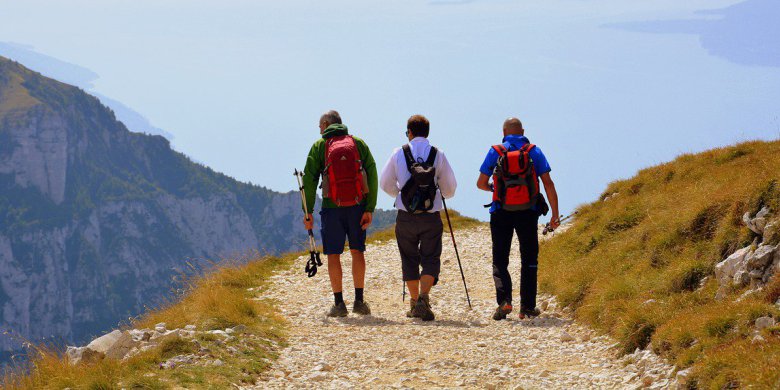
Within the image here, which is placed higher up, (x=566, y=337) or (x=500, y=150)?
(x=500, y=150)

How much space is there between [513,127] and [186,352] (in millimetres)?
6063

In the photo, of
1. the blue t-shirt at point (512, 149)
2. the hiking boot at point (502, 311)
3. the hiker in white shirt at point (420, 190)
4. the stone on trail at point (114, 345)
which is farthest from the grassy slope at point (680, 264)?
the stone on trail at point (114, 345)

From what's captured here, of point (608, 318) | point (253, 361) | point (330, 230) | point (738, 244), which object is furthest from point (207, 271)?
point (738, 244)

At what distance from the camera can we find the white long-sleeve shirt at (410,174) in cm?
1244

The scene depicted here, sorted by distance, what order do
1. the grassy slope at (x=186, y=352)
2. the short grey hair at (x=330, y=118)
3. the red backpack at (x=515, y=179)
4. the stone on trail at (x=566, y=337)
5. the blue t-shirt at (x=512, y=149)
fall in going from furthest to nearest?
the short grey hair at (x=330, y=118)
the blue t-shirt at (x=512, y=149)
the red backpack at (x=515, y=179)
the stone on trail at (x=566, y=337)
the grassy slope at (x=186, y=352)

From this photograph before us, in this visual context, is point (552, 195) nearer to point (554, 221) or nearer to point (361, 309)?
point (554, 221)

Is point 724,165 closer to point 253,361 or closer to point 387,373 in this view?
point 387,373

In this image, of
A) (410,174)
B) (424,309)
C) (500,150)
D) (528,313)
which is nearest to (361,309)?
(424,309)

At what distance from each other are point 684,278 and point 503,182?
3008 mm

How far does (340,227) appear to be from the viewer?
12898mm

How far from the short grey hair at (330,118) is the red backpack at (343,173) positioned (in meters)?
0.37

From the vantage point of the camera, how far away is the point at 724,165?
16922 millimetres

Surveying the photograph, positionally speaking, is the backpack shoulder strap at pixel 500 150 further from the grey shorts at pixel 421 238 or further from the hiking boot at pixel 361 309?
the hiking boot at pixel 361 309

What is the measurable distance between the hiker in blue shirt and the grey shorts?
943 mm
